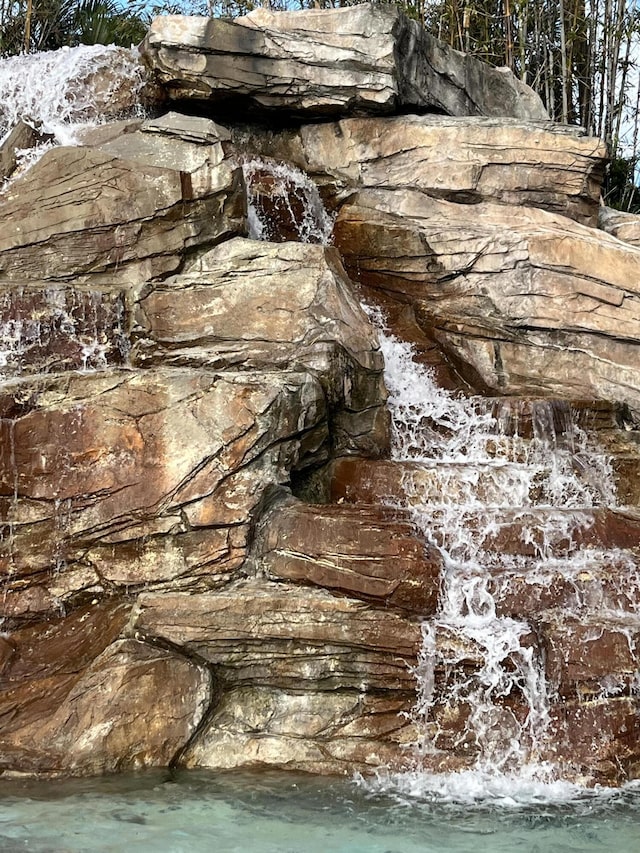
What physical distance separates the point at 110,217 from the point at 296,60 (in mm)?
3295

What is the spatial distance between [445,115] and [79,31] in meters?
6.92

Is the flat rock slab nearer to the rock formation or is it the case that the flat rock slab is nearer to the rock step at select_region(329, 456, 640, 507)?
the rock formation

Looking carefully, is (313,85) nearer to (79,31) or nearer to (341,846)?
(79,31)

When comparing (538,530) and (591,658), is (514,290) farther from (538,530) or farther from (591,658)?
(591,658)

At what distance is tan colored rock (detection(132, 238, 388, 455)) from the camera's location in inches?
287

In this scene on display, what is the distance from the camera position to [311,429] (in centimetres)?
655

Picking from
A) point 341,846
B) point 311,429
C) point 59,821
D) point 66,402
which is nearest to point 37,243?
point 66,402

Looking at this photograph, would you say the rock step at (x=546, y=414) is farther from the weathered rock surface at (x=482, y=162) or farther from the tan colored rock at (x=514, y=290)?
the weathered rock surface at (x=482, y=162)

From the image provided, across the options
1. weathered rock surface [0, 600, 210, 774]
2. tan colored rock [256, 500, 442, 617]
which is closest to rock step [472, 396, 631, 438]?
tan colored rock [256, 500, 442, 617]

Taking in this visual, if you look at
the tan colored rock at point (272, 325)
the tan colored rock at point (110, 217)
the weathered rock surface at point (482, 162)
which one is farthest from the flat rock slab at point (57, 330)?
the weathered rock surface at point (482, 162)

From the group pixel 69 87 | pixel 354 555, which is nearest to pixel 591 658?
pixel 354 555

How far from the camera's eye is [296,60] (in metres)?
9.94

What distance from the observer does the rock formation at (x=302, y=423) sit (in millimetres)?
5250

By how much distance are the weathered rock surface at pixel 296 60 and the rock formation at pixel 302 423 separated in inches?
1.3
